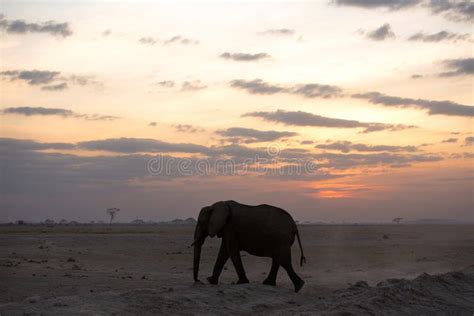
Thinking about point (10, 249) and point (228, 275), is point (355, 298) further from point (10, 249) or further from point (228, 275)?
point (10, 249)

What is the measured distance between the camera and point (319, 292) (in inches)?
847

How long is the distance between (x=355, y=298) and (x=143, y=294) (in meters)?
5.38

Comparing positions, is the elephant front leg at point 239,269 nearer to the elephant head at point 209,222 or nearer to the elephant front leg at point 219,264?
the elephant front leg at point 219,264

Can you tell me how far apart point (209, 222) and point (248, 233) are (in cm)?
128

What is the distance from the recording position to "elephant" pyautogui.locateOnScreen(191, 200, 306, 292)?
19453 mm

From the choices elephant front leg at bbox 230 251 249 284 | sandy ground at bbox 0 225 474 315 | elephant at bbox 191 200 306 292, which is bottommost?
sandy ground at bbox 0 225 474 315

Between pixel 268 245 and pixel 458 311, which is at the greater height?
pixel 268 245

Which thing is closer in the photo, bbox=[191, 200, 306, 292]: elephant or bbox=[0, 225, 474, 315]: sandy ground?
bbox=[0, 225, 474, 315]: sandy ground

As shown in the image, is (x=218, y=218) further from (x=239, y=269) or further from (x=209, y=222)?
(x=239, y=269)

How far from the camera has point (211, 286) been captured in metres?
17.1

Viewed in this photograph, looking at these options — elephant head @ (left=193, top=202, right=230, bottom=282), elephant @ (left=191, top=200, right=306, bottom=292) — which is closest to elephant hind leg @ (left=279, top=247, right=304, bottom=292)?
elephant @ (left=191, top=200, right=306, bottom=292)

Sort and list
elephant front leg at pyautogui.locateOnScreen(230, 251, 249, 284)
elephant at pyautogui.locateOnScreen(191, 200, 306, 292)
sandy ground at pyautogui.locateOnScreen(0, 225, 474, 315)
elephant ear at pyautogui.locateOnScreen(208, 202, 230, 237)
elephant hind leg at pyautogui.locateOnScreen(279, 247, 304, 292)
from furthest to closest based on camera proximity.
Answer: elephant hind leg at pyautogui.locateOnScreen(279, 247, 304, 292) → elephant at pyautogui.locateOnScreen(191, 200, 306, 292) → elephant ear at pyautogui.locateOnScreen(208, 202, 230, 237) → elephant front leg at pyautogui.locateOnScreen(230, 251, 249, 284) → sandy ground at pyautogui.locateOnScreen(0, 225, 474, 315)

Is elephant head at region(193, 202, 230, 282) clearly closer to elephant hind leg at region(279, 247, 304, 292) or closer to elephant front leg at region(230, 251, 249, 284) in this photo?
elephant front leg at region(230, 251, 249, 284)

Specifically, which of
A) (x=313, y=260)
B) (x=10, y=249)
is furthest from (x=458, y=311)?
(x=10, y=249)
